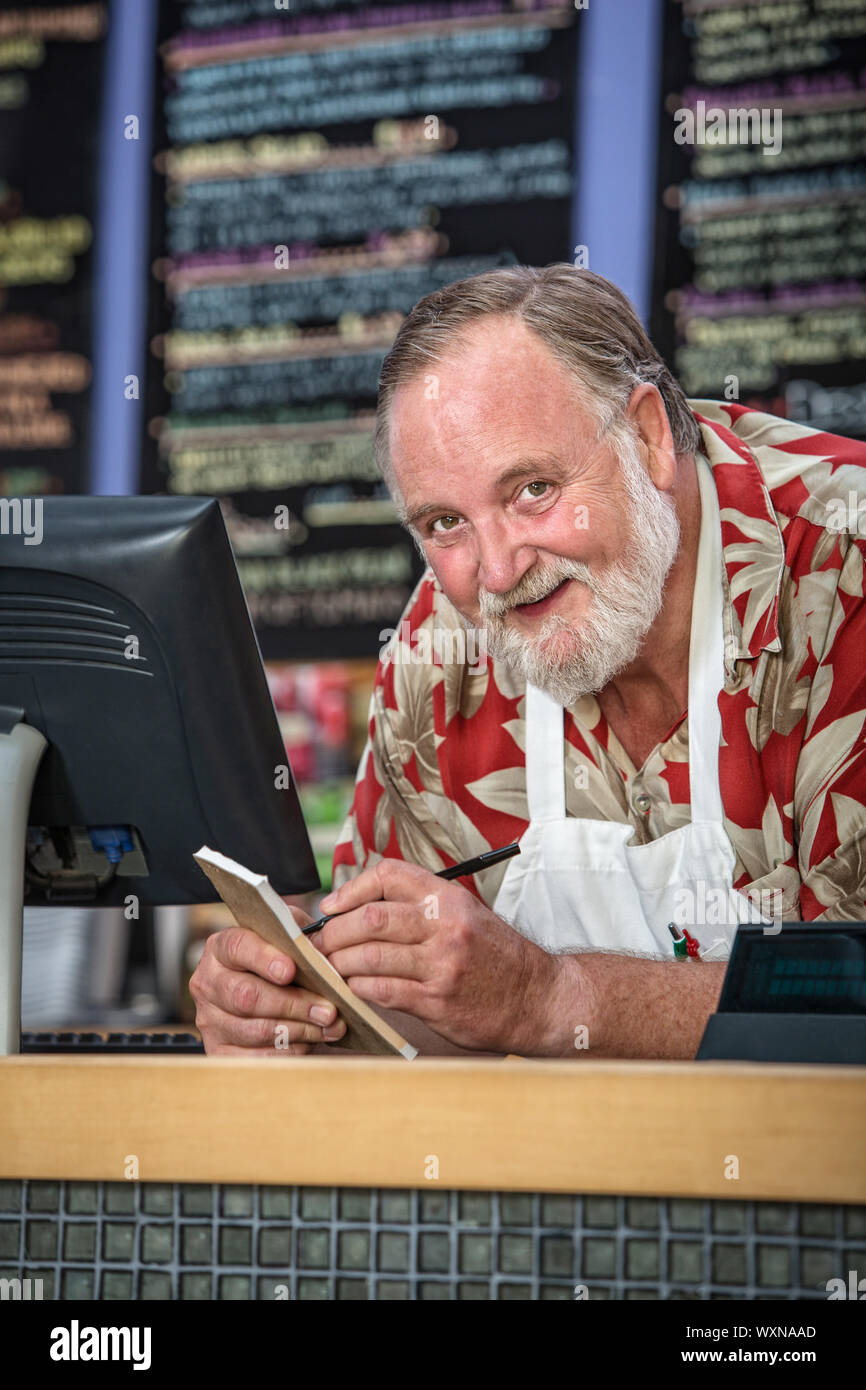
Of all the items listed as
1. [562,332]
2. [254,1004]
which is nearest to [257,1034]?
[254,1004]

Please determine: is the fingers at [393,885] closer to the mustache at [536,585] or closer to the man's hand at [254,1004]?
the man's hand at [254,1004]

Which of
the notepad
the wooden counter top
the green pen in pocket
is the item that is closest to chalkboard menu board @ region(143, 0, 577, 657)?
the green pen in pocket

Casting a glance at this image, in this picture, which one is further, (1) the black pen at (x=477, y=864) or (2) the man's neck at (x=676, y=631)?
(2) the man's neck at (x=676, y=631)

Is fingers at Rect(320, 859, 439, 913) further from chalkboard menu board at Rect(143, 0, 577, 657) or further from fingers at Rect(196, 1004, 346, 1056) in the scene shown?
chalkboard menu board at Rect(143, 0, 577, 657)

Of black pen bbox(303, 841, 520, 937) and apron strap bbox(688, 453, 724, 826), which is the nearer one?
black pen bbox(303, 841, 520, 937)

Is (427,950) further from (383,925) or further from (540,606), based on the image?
(540,606)

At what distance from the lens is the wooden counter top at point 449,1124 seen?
0.69 metres

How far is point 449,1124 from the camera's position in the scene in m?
0.72

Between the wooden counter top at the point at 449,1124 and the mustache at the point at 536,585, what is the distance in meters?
0.72

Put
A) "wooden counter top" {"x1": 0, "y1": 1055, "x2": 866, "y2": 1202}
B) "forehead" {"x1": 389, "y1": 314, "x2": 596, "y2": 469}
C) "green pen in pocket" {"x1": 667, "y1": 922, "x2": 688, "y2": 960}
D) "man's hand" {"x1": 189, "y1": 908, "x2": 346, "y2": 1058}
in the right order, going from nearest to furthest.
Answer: "wooden counter top" {"x1": 0, "y1": 1055, "x2": 866, "y2": 1202} < "man's hand" {"x1": 189, "y1": 908, "x2": 346, "y2": 1058} < "green pen in pocket" {"x1": 667, "y1": 922, "x2": 688, "y2": 960} < "forehead" {"x1": 389, "y1": 314, "x2": 596, "y2": 469}

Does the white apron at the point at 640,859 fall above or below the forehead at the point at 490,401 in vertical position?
below

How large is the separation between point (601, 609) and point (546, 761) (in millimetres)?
222

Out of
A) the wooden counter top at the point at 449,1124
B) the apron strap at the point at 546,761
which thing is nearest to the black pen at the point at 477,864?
the wooden counter top at the point at 449,1124

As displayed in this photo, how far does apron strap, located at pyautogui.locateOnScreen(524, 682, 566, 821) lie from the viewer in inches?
61.1
